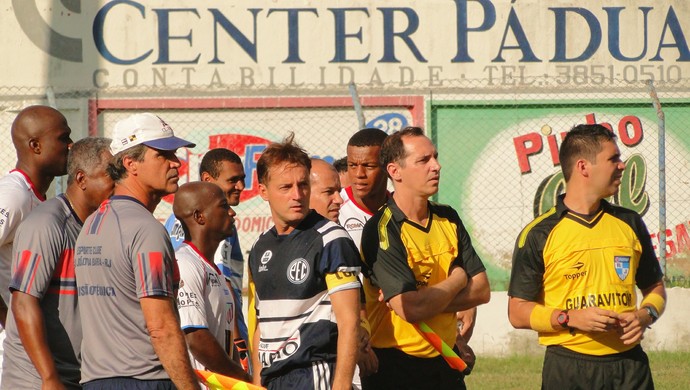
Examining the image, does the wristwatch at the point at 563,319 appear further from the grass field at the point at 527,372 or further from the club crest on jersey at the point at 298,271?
the grass field at the point at 527,372

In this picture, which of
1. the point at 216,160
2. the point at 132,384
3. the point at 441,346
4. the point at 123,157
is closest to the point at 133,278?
the point at 132,384

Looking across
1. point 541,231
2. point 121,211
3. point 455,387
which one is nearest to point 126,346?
point 121,211

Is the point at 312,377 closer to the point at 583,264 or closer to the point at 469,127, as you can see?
the point at 583,264

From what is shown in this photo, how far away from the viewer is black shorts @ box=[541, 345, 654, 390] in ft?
18.7

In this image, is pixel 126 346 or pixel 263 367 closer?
pixel 126 346

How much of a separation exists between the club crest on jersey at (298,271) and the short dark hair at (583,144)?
184 centimetres

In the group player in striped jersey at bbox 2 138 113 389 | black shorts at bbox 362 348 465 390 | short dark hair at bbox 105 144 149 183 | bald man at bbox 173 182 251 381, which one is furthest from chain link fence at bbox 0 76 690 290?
short dark hair at bbox 105 144 149 183

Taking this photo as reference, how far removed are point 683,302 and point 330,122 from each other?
18.9 ft

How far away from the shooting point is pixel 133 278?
456cm

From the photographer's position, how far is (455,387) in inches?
222

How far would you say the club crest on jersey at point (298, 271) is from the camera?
16.2 ft

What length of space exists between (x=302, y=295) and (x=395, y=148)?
47.6 inches

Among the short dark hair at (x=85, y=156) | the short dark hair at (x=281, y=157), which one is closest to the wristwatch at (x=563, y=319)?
the short dark hair at (x=281, y=157)

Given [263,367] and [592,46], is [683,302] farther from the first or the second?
[263,367]
